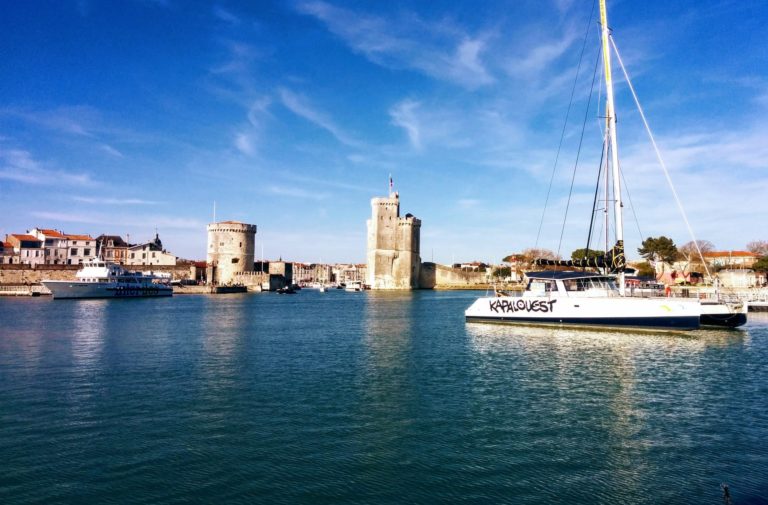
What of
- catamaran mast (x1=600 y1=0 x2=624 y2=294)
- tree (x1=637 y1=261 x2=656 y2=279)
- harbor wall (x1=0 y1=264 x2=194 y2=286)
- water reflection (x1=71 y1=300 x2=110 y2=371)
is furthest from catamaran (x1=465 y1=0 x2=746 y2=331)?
harbor wall (x1=0 y1=264 x2=194 y2=286)

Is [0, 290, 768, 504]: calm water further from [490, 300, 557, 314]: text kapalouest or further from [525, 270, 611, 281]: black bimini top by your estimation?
[490, 300, 557, 314]: text kapalouest

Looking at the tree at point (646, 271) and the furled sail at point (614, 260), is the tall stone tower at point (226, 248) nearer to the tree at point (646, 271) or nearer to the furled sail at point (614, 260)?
the tree at point (646, 271)

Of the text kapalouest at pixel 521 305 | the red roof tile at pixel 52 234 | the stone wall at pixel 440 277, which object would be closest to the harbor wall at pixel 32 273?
the red roof tile at pixel 52 234

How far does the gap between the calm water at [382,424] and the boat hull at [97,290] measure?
39.9 m

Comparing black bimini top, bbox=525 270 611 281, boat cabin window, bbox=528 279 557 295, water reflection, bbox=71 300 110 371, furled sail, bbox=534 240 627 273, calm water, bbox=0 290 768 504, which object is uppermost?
furled sail, bbox=534 240 627 273

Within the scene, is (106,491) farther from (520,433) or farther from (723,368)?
(723,368)

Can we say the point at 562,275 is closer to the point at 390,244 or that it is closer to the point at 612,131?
the point at 612,131

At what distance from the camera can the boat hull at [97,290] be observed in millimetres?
52931

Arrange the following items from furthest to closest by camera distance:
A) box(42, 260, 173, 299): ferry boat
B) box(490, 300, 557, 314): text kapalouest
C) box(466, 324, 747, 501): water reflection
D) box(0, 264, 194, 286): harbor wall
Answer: box(0, 264, 194, 286): harbor wall
box(42, 260, 173, 299): ferry boat
box(490, 300, 557, 314): text kapalouest
box(466, 324, 747, 501): water reflection

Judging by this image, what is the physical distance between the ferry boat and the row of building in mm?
25146

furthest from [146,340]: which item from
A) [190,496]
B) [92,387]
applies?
[190,496]

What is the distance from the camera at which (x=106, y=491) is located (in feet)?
21.4

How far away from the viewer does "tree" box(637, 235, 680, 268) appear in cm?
6531

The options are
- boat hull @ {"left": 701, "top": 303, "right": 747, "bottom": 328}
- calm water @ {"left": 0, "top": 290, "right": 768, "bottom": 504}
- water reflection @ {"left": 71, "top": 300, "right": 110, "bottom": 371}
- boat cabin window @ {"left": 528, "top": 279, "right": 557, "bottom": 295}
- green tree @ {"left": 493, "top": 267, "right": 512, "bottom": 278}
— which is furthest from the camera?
green tree @ {"left": 493, "top": 267, "right": 512, "bottom": 278}
